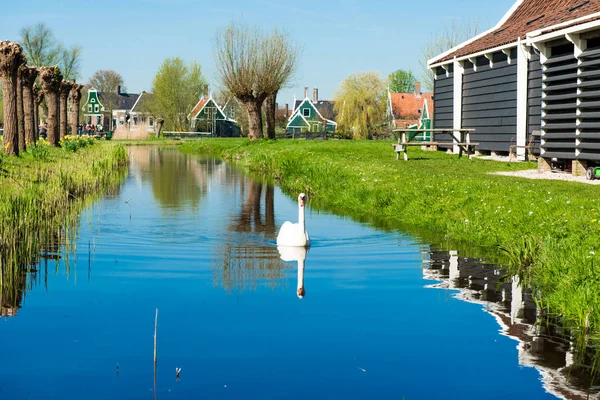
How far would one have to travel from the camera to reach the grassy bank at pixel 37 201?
1162cm

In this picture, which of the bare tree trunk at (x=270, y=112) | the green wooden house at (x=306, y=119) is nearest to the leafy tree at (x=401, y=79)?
the green wooden house at (x=306, y=119)

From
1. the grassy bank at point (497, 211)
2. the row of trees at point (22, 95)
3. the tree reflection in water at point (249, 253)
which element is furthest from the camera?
the row of trees at point (22, 95)

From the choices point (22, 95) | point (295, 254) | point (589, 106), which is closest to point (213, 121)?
point (22, 95)

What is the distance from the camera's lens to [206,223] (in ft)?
52.3

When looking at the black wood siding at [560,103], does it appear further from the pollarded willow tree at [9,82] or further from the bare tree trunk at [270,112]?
the bare tree trunk at [270,112]

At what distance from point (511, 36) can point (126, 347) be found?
2193 cm

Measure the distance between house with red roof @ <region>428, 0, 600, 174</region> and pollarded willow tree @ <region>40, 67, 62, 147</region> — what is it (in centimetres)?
1618

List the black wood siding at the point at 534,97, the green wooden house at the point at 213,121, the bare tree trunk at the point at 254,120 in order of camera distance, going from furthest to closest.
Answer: the green wooden house at the point at 213,121 → the bare tree trunk at the point at 254,120 → the black wood siding at the point at 534,97

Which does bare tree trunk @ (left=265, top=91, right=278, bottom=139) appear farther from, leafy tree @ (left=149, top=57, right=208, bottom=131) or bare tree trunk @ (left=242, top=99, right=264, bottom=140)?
leafy tree @ (left=149, top=57, right=208, bottom=131)

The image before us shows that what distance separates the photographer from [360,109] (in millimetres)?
80750

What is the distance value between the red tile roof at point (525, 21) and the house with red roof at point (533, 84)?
5 centimetres

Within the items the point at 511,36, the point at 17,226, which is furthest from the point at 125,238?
→ the point at 511,36

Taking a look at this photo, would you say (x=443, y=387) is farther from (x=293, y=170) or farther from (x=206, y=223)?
(x=293, y=170)

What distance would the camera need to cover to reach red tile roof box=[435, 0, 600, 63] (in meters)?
24.1
